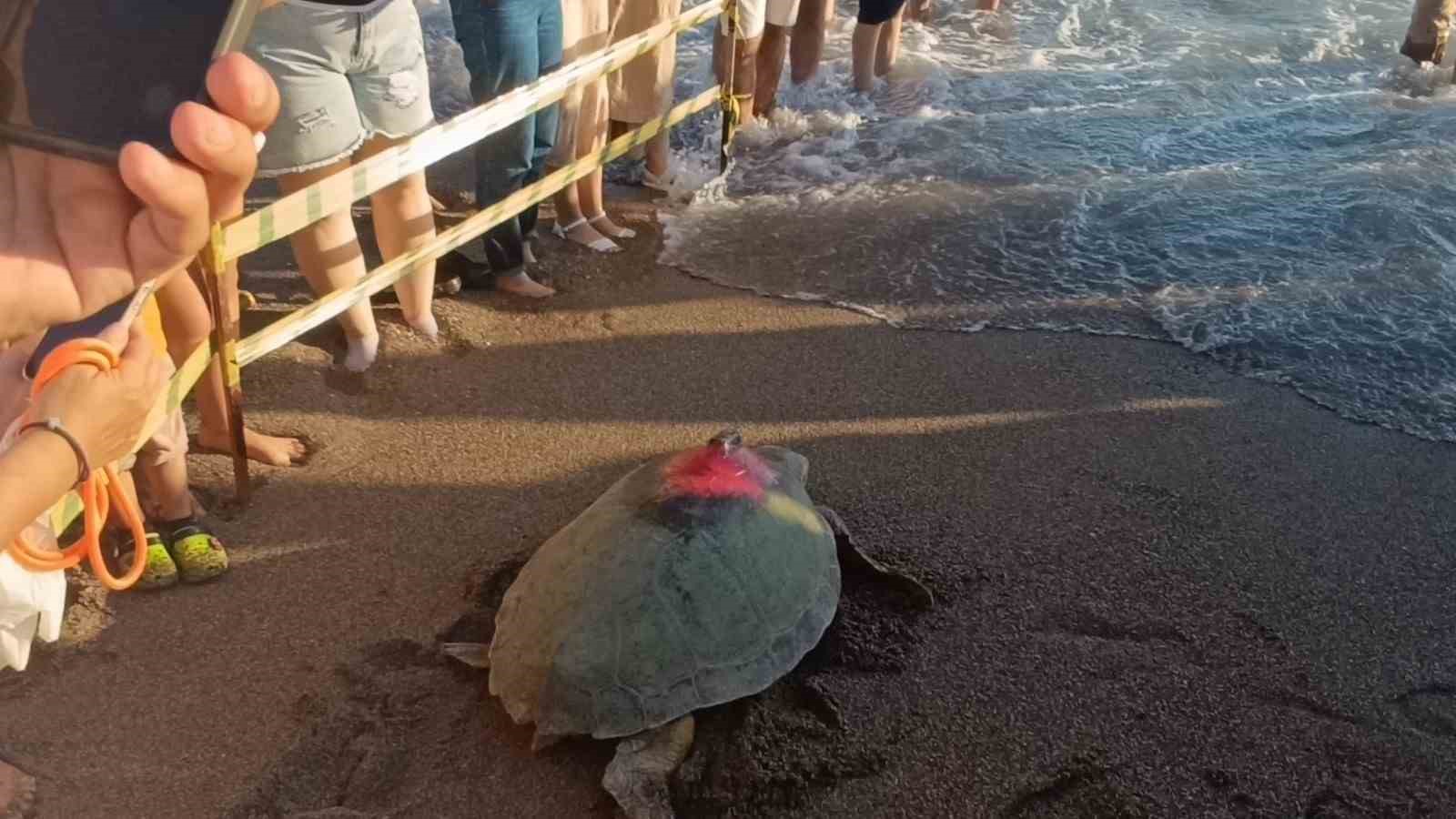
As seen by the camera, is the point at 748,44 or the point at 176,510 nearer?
the point at 176,510

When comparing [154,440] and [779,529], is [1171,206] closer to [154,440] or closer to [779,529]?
[779,529]

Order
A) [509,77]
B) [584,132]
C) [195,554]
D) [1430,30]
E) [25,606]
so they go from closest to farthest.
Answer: [25,606] < [195,554] < [509,77] < [584,132] < [1430,30]

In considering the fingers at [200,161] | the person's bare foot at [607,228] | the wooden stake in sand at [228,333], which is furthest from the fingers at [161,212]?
the person's bare foot at [607,228]

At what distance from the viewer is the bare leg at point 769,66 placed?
5.86m

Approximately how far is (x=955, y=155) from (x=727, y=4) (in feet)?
5.03

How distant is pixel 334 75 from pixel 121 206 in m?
2.48

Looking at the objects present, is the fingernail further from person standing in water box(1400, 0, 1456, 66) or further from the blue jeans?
person standing in water box(1400, 0, 1456, 66)

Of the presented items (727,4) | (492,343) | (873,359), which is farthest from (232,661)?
(727,4)

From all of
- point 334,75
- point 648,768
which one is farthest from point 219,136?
point 334,75

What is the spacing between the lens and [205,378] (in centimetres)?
325

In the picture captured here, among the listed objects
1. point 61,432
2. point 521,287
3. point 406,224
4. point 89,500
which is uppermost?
point 61,432

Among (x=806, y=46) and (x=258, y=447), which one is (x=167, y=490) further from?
(x=806, y=46)

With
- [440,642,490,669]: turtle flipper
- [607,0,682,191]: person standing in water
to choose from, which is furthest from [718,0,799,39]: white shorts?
[440,642,490,669]: turtle flipper

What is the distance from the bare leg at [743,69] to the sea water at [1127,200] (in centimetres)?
25
